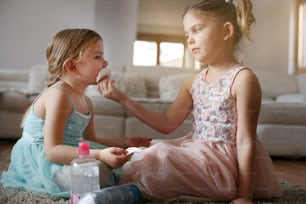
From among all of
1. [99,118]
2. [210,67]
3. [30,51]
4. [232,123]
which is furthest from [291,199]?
[30,51]

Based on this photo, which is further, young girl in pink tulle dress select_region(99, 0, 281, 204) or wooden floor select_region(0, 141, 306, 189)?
wooden floor select_region(0, 141, 306, 189)

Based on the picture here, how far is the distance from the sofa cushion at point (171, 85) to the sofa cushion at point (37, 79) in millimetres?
230

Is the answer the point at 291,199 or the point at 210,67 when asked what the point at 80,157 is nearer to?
the point at 210,67

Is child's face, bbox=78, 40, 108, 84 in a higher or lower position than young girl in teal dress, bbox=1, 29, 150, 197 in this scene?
higher

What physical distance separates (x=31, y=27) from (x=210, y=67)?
0.36 m

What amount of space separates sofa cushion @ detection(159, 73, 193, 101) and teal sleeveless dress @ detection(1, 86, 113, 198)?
0.17 m

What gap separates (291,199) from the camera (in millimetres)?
905

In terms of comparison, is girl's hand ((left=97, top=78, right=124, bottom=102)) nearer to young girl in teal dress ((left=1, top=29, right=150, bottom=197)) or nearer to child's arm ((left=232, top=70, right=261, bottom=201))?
young girl in teal dress ((left=1, top=29, right=150, bottom=197))

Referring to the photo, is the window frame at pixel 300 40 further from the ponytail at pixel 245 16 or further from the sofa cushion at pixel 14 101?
the sofa cushion at pixel 14 101

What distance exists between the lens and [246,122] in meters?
0.77

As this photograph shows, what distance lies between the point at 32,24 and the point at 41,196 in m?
0.35

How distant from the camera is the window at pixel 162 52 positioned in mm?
755

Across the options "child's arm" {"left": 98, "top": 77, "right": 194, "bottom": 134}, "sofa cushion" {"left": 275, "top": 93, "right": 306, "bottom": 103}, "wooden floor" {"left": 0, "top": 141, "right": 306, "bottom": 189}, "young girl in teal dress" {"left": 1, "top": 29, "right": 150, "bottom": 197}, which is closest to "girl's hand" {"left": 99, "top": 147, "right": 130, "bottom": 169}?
"young girl in teal dress" {"left": 1, "top": 29, "right": 150, "bottom": 197}

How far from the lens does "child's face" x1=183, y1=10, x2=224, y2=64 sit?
0.74m
